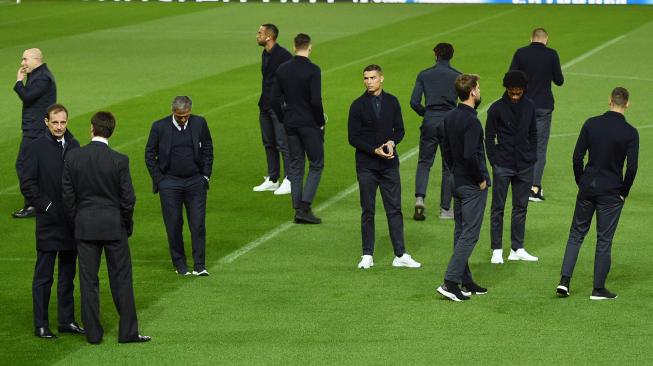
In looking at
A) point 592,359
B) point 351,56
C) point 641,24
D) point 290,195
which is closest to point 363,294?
point 592,359

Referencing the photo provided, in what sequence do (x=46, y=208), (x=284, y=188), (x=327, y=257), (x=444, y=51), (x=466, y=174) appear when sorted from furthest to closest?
(x=284, y=188) → (x=444, y=51) → (x=327, y=257) → (x=466, y=174) → (x=46, y=208)

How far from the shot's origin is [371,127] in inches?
627

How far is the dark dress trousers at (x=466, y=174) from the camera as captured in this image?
14.3m

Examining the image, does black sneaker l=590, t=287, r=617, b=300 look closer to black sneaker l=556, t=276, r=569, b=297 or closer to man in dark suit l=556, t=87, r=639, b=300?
man in dark suit l=556, t=87, r=639, b=300

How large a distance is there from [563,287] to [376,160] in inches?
105

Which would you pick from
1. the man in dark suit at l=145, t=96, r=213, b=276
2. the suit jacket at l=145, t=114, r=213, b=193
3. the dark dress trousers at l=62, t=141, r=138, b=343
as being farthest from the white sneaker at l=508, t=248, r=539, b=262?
the dark dress trousers at l=62, t=141, r=138, b=343

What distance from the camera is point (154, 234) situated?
58.9 feet

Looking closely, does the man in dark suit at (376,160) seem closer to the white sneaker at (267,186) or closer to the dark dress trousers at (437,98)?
the dark dress trousers at (437,98)

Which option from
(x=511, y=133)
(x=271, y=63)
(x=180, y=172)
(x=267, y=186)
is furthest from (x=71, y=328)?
(x=267, y=186)

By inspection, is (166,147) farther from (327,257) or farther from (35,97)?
(35,97)

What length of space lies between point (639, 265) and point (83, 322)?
645 cm

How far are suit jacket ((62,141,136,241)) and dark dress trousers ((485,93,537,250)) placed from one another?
188 inches

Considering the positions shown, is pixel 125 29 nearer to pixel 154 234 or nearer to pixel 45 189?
pixel 154 234

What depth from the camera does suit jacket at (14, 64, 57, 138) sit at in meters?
18.5
